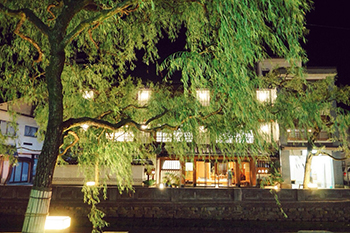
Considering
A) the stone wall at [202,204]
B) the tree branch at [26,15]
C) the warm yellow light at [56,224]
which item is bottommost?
the stone wall at [202,204]

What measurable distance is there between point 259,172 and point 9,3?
19.0 m

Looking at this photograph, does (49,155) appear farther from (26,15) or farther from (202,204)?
(202,204)

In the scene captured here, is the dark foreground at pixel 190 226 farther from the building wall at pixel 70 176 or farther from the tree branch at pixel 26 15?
the tree branch at pixel 26 15

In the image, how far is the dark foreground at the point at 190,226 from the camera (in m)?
12.1

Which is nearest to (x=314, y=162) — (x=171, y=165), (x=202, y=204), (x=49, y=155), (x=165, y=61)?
(x=171, y=165)

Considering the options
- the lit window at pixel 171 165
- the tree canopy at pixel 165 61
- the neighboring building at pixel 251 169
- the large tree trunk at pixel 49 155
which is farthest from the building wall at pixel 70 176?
the large tree trunk at pixel 49 155

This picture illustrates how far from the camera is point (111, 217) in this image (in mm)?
13500

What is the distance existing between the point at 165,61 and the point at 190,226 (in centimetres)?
1108

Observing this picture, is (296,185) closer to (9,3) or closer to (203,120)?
(203,120)

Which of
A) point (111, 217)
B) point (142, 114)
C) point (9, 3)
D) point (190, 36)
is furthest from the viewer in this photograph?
point (111, 217)

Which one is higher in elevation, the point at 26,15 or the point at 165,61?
the point at 26,15

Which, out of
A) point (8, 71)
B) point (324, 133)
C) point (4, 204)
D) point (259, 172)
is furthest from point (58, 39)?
point (324, 133)

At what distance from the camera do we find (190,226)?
1270 centimetres

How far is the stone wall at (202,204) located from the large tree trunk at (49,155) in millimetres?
10196
